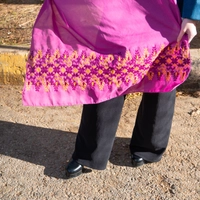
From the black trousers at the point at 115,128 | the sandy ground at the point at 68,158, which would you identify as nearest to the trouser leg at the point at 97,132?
the black trousers at the point at 115,128

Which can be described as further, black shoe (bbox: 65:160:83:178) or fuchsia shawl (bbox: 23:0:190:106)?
black shoe (bbox: 65:160:83:178)

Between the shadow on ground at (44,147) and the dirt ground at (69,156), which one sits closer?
the dirt ground at (69,156)

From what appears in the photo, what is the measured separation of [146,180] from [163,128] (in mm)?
362

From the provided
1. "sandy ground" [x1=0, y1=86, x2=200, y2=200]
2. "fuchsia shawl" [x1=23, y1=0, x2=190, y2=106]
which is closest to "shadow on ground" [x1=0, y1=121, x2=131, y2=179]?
"sandy ground" [x1=0, y1=86, x2=200, y2=200]

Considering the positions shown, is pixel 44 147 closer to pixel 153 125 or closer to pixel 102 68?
pixel 153 125

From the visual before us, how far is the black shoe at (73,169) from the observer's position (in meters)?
2.85

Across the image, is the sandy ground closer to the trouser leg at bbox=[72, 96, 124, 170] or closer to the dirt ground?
the dirt ground

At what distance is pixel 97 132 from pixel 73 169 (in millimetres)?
327

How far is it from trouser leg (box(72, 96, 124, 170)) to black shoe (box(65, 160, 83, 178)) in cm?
3

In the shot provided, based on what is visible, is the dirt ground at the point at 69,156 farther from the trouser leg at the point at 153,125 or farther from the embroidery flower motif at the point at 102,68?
the embroidery flower motif at the point at 102,68

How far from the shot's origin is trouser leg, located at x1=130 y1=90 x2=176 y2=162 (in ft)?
8.94

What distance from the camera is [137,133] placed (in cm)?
297

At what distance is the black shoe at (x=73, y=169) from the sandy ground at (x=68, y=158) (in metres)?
0.04

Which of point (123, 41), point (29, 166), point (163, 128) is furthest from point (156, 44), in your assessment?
point (29, 166)
